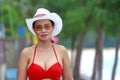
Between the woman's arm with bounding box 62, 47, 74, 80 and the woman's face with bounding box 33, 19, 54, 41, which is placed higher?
the woman's face with bounding box 33, 19, 54, 41

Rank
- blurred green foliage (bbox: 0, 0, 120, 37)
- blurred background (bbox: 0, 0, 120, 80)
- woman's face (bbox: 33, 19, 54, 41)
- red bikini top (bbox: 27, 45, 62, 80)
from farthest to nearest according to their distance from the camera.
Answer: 1. blurred background (bbox: 0, 0, 120, 80)
2. blurred green foliage (bbox: 0, 0, 120, 37)
3. woman's face (bbox: 33, 19, 54, 41)
4. red bikini top (bbox: 27, 45, 62, 80)

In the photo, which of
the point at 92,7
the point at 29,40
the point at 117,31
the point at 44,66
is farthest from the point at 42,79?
the point at 29,40

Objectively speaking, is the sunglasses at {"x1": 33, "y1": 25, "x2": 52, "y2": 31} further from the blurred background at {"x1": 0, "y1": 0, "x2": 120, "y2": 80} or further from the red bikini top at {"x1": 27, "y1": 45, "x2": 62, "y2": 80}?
the blurred background at {"x1": 0, "y1": 0, "x2": 120, "y2": 80}

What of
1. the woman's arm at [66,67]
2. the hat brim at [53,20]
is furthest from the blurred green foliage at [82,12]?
the woman's arm at [66,67]

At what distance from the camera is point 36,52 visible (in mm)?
4793

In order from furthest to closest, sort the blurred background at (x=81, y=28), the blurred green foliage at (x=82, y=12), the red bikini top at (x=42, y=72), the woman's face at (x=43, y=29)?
1. the blurred background at (x=81, y=28)
2. the blurred green foliage at (x=82, y=12)
3. the woman's face at (x=43, y=29)
4. the red bikini top at (x=42, y=72)

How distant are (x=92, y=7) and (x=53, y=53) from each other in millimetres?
13109

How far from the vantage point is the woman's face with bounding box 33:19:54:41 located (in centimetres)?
479

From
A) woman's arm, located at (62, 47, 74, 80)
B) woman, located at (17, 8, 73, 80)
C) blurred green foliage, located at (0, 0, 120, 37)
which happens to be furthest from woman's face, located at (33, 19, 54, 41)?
blurred green foliage, located at (0, 0, 120, 37)

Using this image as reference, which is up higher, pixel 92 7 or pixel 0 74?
pixel 92 7

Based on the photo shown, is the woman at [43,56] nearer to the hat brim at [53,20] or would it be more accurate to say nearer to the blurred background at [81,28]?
the hat brim at [53,20]

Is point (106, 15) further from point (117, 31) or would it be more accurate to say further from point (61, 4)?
point (61, 4)

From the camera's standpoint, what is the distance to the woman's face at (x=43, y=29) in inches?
189

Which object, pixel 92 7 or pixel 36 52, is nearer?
pixel 36 52
